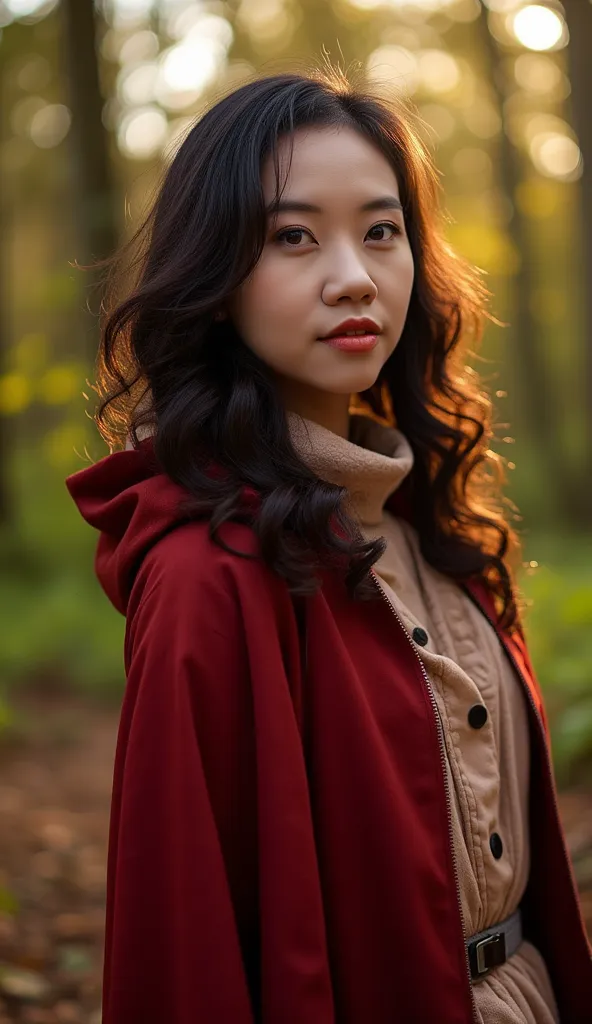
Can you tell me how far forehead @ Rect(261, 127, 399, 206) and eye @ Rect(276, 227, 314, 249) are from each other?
0.20 feet

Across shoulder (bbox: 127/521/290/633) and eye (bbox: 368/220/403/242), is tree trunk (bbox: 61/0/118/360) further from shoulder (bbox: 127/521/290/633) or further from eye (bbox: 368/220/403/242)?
shoulder (bbox: 127/521/290/633)

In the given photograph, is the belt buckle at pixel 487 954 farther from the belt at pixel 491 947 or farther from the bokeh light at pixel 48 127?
the bokeh light at pixel 48 127

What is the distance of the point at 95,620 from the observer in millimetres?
8477

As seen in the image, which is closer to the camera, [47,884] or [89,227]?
[47,884]

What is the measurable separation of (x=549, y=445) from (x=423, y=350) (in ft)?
39.6

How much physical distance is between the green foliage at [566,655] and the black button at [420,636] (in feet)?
7.80

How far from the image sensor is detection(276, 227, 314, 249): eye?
184 centimetres

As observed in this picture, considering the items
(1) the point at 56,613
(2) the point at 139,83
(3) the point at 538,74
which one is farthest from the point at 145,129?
(3) the point at 538,74

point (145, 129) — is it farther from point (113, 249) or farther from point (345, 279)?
A: point (345, 279)

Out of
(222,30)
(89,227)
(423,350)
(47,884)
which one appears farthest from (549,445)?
(423,350)

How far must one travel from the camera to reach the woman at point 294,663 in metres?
1.59

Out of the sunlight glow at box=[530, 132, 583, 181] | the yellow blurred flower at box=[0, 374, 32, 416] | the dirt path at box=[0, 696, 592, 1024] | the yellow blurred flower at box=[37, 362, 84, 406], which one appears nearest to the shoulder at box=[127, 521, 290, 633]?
the dirt path at box=[0, 696, 592, 1024]

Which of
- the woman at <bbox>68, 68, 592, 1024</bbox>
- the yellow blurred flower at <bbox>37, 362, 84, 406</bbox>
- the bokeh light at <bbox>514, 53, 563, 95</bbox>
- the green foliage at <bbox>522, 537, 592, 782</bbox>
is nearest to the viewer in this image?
the woman at <bbox>68, 68, 592, 1024</bbox>

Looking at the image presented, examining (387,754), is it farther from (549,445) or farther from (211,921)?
(549,445)
